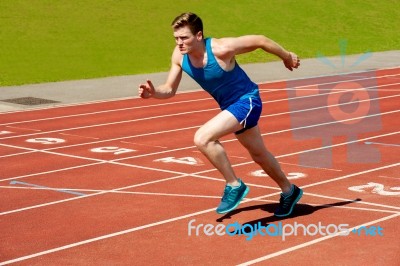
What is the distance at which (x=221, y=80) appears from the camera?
6898 millimetres

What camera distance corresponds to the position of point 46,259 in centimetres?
645

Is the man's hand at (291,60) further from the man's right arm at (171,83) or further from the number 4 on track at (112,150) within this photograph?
the number 4 on track at (112,150)

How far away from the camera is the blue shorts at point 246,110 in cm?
691

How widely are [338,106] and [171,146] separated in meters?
5.51

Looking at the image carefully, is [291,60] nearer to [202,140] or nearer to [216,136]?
[216,136]

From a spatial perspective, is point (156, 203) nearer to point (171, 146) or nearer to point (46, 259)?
point (46, 259)

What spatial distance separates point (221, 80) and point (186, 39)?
465mm

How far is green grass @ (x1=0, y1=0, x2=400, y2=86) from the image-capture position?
24.6 m

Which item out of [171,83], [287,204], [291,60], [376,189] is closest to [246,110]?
[291,60]

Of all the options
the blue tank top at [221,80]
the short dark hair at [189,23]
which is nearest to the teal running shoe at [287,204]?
the blue tank top at [221,80]

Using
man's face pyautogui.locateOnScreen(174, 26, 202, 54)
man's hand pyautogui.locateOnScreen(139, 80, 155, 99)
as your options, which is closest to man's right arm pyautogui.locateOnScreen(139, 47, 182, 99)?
man's hand pyautogui.locateOnScreen(139, 80, 155, 99)

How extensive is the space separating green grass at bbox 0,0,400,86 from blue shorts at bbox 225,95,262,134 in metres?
15.5

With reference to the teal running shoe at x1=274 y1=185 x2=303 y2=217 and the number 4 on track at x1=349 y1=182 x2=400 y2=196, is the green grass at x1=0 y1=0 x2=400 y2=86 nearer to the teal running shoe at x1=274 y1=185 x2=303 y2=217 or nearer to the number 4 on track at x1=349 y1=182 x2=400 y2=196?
the number 4 on track at x1=349 y1=182 x2=400 y2=196

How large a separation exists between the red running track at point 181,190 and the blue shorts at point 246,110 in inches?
37.7
